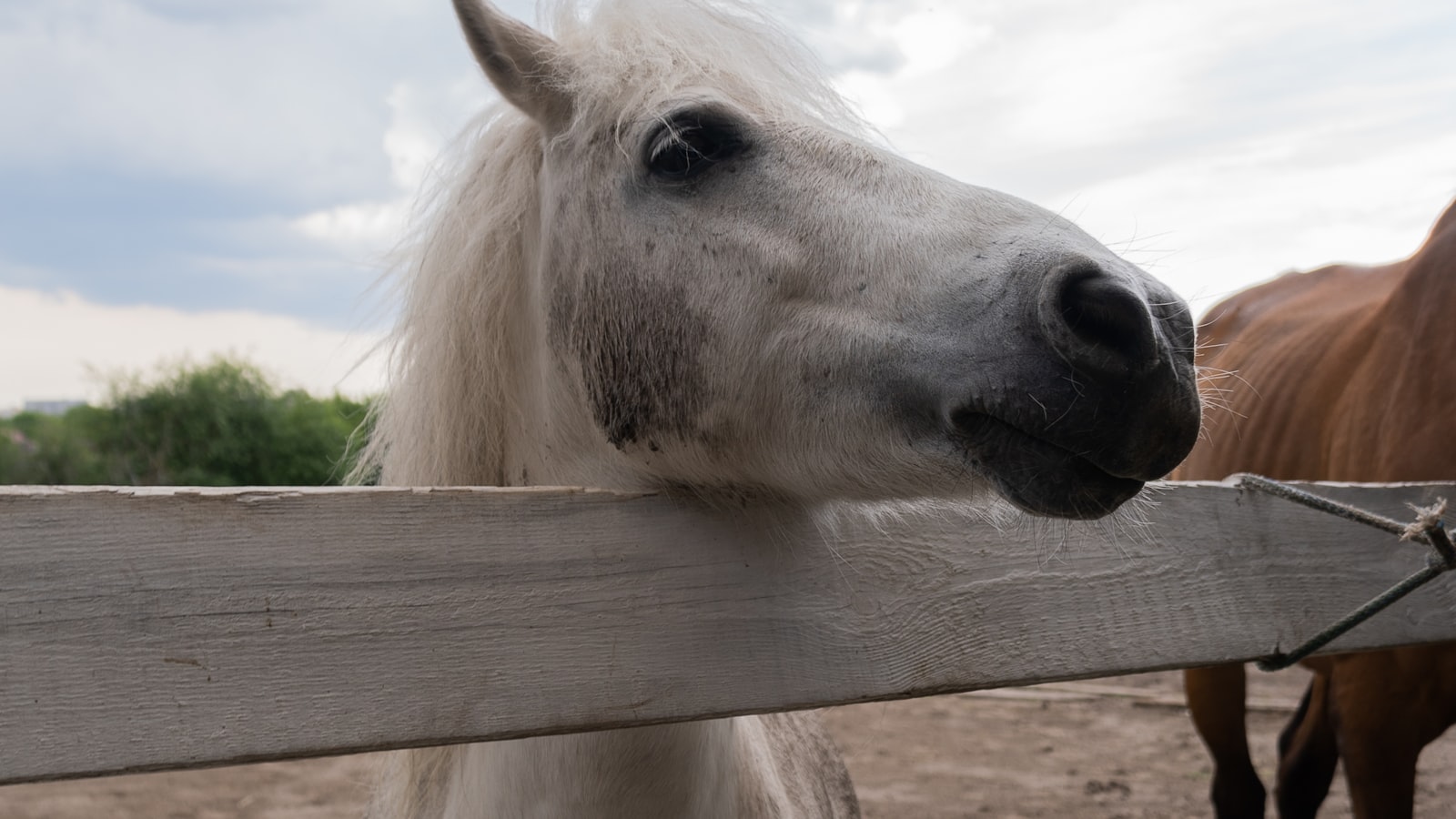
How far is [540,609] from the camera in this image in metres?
1.19

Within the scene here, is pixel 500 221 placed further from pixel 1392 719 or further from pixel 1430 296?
pixel 1430 296

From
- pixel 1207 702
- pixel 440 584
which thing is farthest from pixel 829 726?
pixel 440 584

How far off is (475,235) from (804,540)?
765 mm

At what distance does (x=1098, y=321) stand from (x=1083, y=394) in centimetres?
9

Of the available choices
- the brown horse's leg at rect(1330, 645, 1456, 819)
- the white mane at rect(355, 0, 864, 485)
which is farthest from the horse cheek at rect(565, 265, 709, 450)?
the brown horse's leg at rect(1330, 645, 1456, 819)

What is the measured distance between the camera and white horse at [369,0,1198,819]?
1.21 metres

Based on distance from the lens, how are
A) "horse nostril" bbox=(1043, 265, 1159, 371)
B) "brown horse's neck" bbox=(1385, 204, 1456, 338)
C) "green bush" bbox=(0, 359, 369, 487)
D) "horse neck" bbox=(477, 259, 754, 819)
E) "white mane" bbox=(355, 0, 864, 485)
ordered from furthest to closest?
"green bush" bbox=(0, 359, 369, 487)
"brown horse's neck" bbox=(1385, 204, 1456, 338)
"white mane" bbox=(355, 0, 864, 485)
"horse neck" bbox=(477, 259, 754, 819)
"horse nostril" bbox=(1043, 265, 1159, 371)

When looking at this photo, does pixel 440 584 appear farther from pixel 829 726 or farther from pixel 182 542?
pixel 829 726

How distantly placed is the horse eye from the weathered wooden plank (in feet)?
1.72

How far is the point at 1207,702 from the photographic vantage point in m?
4.13

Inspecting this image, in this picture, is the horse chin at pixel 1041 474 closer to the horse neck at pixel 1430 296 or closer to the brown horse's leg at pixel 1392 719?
the brown horse's leg at pixel 1392 719

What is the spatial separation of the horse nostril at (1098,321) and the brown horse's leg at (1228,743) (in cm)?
346

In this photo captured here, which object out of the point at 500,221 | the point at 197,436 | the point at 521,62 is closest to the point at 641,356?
the point at 500,221

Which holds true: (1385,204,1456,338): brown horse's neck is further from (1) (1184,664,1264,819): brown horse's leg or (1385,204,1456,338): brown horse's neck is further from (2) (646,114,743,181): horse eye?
(2) (646,114,743,181): horse eye
